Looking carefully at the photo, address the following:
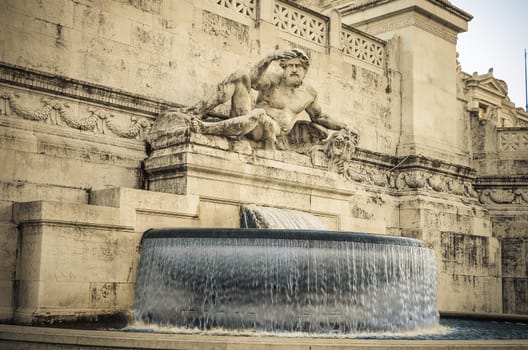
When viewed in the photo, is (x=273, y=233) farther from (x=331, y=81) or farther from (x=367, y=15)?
(x=367, y=15)

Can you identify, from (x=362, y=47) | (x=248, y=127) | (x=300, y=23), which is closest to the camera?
(x=248, y=127)

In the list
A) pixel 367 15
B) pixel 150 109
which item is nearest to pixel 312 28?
pixel 367 15

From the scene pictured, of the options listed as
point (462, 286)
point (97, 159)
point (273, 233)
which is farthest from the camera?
point (462, 286)

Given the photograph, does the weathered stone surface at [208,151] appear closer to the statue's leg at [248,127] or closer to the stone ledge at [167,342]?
the statue's leg at [248,127]

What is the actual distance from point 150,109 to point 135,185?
135 cm

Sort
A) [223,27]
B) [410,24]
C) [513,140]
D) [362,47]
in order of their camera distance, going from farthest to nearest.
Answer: [513,140] < [410,24] < [362,47] < [223,27]

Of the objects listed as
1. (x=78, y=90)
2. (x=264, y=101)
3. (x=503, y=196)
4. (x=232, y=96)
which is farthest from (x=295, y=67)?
(x=503, y=196)

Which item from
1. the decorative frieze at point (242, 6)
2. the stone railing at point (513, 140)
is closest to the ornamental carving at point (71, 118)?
the decorative frieze at point (242, 6)

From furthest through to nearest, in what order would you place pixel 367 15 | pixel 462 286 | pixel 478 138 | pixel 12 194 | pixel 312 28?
pixel 478 138, pixel 367 15, pixel 462 286, pixel 312 28, pixel 12 194

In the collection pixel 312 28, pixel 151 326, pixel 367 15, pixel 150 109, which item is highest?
pixel 367 15

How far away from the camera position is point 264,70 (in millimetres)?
13609

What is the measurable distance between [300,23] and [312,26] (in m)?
0.34

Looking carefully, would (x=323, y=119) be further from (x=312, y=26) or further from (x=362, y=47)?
(x=362, y=47)

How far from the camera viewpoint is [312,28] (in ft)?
55.1
